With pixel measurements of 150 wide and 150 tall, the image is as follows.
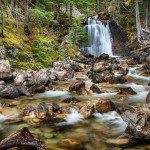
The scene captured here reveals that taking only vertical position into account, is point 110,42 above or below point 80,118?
above

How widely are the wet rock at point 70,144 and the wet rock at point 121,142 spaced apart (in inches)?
24.1

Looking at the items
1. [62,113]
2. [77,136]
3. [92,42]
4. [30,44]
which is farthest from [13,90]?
[92,42]

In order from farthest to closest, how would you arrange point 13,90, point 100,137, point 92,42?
point 92,42 → point 13,90 → point 100,137

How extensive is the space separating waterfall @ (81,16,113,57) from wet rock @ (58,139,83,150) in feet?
70.8

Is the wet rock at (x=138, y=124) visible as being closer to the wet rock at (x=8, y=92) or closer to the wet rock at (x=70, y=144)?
the wet rock at (x=70, y=144)

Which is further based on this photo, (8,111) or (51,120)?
(8,111)

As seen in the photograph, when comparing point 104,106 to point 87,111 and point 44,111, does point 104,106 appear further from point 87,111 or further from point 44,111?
point 44,111

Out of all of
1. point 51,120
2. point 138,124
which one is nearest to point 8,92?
point 51,120

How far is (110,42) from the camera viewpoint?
86.0 ft

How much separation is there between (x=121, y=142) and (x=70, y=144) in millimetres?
1005

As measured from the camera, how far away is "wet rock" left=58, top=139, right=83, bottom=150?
295 cm

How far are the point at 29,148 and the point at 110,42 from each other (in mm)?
25454

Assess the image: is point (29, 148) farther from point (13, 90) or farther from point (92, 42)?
point (92, 42)

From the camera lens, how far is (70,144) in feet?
10.0
